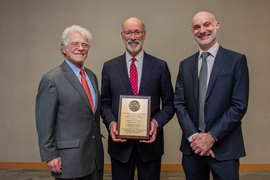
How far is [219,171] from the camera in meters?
1.56

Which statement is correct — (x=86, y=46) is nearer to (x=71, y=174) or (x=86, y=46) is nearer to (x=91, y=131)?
(x=91, y=131)

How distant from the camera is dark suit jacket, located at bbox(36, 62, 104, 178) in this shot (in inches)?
59.9

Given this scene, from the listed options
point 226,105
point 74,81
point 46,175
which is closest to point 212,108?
point 226,105

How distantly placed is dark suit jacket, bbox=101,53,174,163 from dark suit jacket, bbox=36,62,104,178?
25 centimetres

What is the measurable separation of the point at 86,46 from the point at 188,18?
2.24 meters

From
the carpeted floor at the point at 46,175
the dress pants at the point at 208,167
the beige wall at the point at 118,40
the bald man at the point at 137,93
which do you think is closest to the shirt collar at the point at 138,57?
the bald man at the point at 137,93

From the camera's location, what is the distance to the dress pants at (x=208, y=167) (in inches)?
60.5

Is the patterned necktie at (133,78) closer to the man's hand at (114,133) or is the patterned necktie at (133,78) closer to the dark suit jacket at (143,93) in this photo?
the dark suit jacket at (143,93)

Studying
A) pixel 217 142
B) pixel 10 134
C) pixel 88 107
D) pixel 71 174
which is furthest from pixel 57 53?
pixel 217 142

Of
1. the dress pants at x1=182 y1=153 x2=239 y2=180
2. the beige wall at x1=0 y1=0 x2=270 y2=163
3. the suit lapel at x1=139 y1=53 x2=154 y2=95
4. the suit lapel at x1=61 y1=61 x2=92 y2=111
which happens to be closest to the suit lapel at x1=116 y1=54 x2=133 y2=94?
the suit lapel at x1=139 y1=53 x2=154 y2=95

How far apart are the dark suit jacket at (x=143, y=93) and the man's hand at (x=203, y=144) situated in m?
0.33

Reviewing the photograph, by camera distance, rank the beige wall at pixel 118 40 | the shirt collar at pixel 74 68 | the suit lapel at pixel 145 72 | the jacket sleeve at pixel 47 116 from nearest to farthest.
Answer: the jacket sleeve at pixel 47 116
the shirt collar at pixel 74 68
the suit lapel at pixel 145 72
the beige wall at pixel 118 40

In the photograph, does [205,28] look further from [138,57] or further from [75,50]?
[75,50]

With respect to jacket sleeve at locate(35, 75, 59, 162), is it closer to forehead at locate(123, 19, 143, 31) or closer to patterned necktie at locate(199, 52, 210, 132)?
forehead at locate(123, 19, 143, 31)
